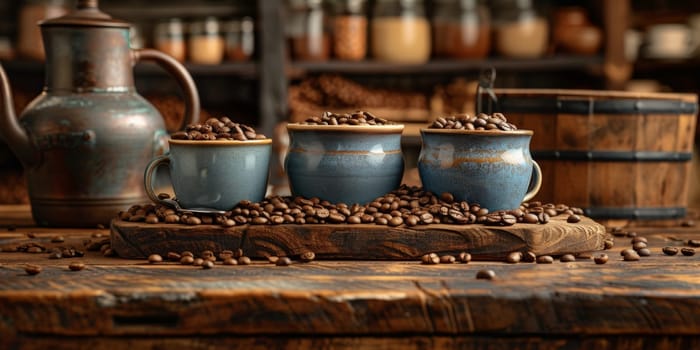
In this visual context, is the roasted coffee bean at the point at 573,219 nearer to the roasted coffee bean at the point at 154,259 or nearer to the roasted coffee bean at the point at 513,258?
the roasted coffee bean at the point at 513,258

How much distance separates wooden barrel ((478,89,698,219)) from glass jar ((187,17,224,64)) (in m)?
2.14

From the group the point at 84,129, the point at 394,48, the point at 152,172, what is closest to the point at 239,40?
the point at 394,48

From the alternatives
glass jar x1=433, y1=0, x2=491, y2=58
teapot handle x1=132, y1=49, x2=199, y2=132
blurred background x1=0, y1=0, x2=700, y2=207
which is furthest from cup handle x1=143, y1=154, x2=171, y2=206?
glass jar x1=433, y1=0, x2=491, y2=58

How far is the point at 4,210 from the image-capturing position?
6.25 feet

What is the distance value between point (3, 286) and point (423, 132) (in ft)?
2.22

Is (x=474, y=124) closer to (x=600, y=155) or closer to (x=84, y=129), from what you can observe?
(x=600, y=155)

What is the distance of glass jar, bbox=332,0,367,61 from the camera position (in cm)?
356

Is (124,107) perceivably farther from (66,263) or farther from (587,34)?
(587,34)

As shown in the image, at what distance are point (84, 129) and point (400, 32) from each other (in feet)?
7.41

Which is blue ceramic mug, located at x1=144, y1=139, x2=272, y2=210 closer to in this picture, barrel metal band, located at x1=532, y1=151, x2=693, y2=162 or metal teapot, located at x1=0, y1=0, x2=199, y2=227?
metal teapot, located at x1=0, y1=0, x2=199, y2=227

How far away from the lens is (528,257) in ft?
3.87

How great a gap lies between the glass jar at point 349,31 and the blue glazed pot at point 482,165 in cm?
236

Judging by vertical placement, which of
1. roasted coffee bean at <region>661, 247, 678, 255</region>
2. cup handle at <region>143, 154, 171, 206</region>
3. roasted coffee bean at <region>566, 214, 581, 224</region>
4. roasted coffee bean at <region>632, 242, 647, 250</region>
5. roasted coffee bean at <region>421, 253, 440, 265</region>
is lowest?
roasted coffee bean at <region>661, 247, 678, 255</region>

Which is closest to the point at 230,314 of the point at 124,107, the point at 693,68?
the point at 124,107
